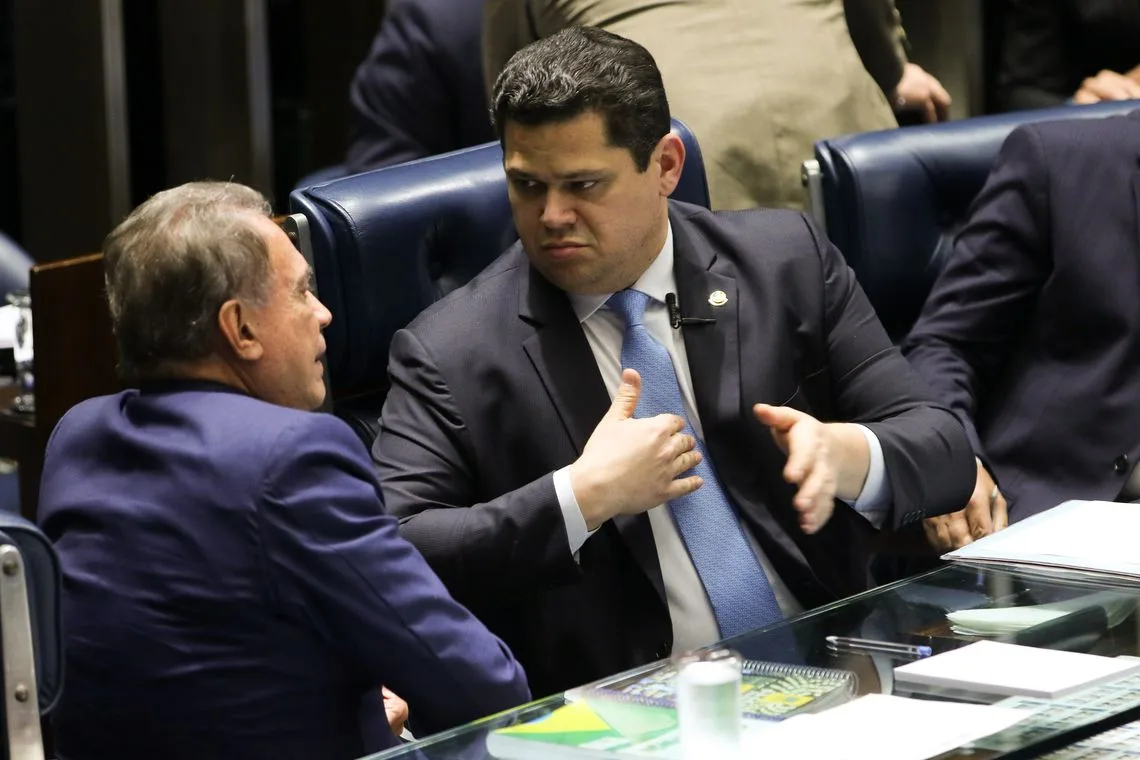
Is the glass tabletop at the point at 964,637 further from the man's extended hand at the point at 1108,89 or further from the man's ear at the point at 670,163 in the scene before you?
the man's extended hand at the point at 1108,89

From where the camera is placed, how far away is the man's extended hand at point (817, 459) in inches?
81.9

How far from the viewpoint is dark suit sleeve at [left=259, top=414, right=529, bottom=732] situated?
1636mm

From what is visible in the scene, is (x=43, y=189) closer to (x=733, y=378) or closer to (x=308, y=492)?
(x=733, y=378)

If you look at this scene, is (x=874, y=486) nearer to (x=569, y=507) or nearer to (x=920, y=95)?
(x=569, y=507)

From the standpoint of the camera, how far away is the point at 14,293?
3543 millimetres

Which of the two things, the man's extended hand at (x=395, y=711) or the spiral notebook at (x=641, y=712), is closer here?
the spiral notebook at (x=641, y=712)

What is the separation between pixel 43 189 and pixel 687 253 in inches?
132

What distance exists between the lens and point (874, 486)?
2.31 m

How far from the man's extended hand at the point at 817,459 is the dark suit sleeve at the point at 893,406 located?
8 cm

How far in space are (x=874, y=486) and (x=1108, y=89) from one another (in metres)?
1.69

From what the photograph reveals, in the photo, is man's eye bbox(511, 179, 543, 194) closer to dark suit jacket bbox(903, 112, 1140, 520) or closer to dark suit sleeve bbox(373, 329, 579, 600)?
dark suit sleeve bbox(373, 329, 579, 600)

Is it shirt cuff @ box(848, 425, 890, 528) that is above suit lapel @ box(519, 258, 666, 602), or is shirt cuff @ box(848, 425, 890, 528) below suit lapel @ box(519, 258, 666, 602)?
below

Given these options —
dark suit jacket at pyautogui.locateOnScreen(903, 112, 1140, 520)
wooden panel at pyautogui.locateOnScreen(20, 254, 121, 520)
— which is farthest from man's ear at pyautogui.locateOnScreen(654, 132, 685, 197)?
wooden panel at pyautogui.locateOnScreen(20, 254, 121, 520)

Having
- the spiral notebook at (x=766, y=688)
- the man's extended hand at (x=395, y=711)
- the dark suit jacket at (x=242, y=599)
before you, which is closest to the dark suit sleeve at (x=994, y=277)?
the man's extended hand at (x=395, y=711)
